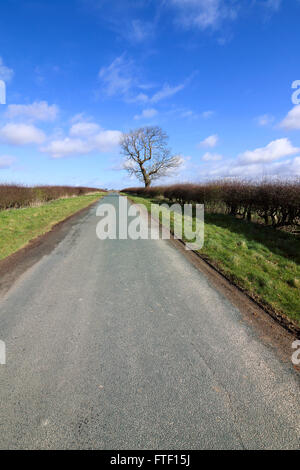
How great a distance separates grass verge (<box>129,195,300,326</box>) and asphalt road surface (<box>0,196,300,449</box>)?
0.85 metres

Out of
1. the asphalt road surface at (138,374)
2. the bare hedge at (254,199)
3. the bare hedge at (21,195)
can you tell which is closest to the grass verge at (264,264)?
the asphalt road surface at (138,374)

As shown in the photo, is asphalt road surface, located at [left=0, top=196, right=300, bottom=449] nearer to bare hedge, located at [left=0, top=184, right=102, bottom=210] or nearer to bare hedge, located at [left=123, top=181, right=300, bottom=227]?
bare hedge, located at [left=123, top=181, right=300, bottom=227]

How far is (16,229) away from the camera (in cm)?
961

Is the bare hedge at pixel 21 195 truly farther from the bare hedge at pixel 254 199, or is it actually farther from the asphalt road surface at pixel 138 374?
the asphalt road surface at pixel 138 374

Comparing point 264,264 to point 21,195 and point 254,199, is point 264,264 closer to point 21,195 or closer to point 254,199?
point 254,199

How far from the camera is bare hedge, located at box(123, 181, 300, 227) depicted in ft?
31.5

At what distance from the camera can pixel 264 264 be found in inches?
220

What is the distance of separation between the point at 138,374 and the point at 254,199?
11.6 metres

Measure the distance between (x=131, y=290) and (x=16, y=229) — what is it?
773 cm

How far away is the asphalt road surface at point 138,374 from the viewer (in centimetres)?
179

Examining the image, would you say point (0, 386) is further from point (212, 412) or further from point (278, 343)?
point (278, 343)

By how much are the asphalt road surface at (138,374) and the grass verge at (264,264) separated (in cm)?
85

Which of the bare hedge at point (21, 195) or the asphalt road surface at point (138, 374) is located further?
the bare hedge at point (21, 195)

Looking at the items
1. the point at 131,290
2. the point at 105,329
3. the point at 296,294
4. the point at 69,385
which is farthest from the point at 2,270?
the point at 296,294
